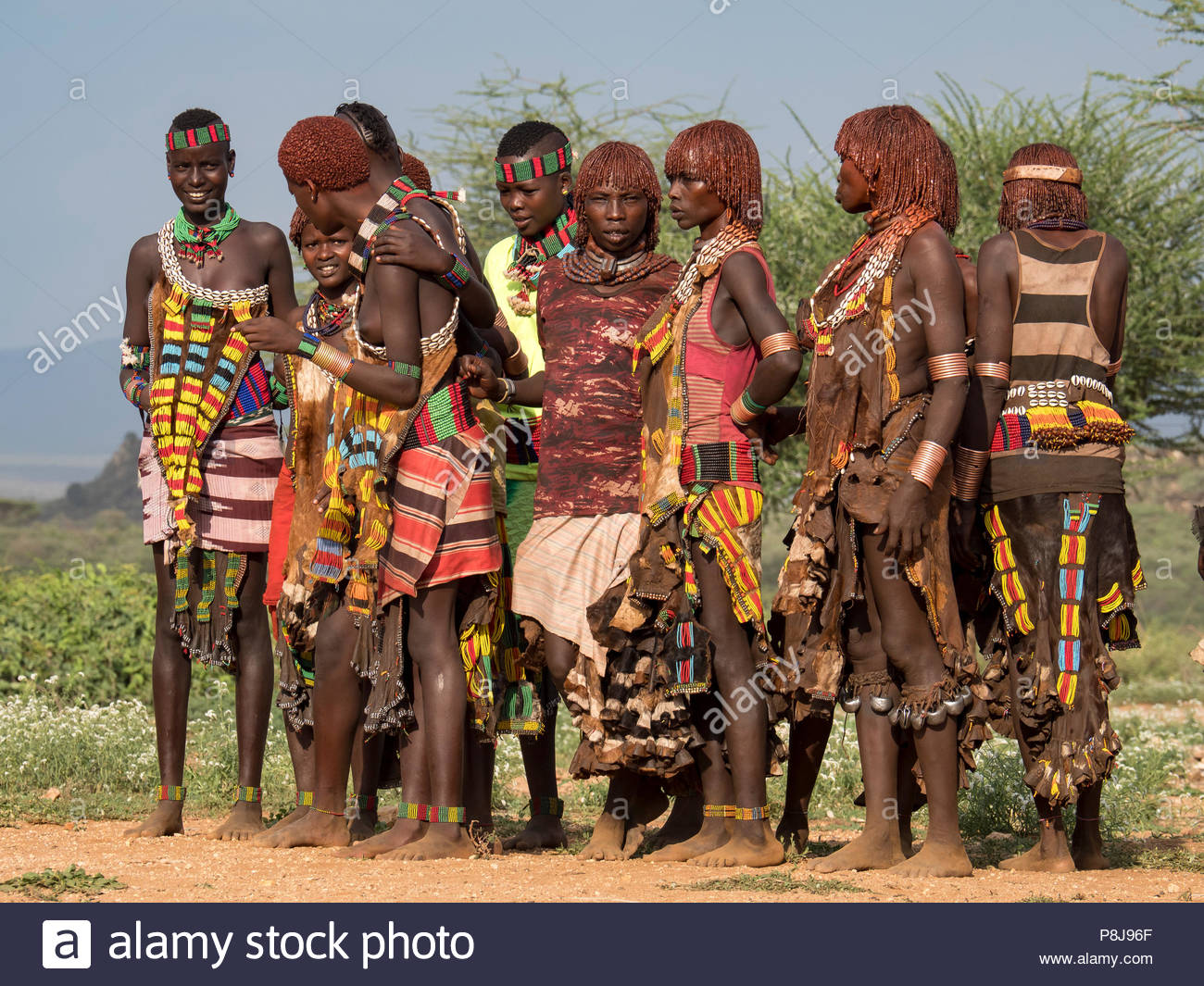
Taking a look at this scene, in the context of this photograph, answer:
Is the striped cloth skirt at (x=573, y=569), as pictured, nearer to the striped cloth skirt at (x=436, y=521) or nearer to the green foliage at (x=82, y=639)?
the striped cloth skirt at (x=436, y=521)

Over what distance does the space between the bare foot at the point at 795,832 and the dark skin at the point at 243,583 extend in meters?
1.99

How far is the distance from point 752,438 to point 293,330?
1.54 meters

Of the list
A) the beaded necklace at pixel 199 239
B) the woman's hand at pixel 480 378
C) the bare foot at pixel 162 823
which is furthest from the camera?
the beaded necklace at pixel 199 239

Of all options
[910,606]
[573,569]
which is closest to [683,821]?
[573,569]

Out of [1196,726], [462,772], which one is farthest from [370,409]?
[1196,726]

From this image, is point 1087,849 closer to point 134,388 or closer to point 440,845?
point 440,845

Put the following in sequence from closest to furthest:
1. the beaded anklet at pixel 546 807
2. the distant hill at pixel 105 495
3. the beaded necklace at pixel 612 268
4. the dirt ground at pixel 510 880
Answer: the dirt ground at pixel 510 880 < the beaded necklace at pixel 612 268 < the beaded anklet at pixel 546 807 < the distant hill at pixel 105 495

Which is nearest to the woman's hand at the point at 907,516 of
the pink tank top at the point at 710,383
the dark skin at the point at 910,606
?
the dark skin at the point at 910,606

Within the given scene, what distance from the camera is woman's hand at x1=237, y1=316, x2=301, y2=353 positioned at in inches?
206

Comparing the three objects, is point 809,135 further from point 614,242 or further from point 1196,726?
point 614,242

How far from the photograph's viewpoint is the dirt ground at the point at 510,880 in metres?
4.61

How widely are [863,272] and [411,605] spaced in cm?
187

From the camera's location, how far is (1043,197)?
17.7ft

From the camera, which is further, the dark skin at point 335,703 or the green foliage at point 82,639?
the green foliage at point 82,639
